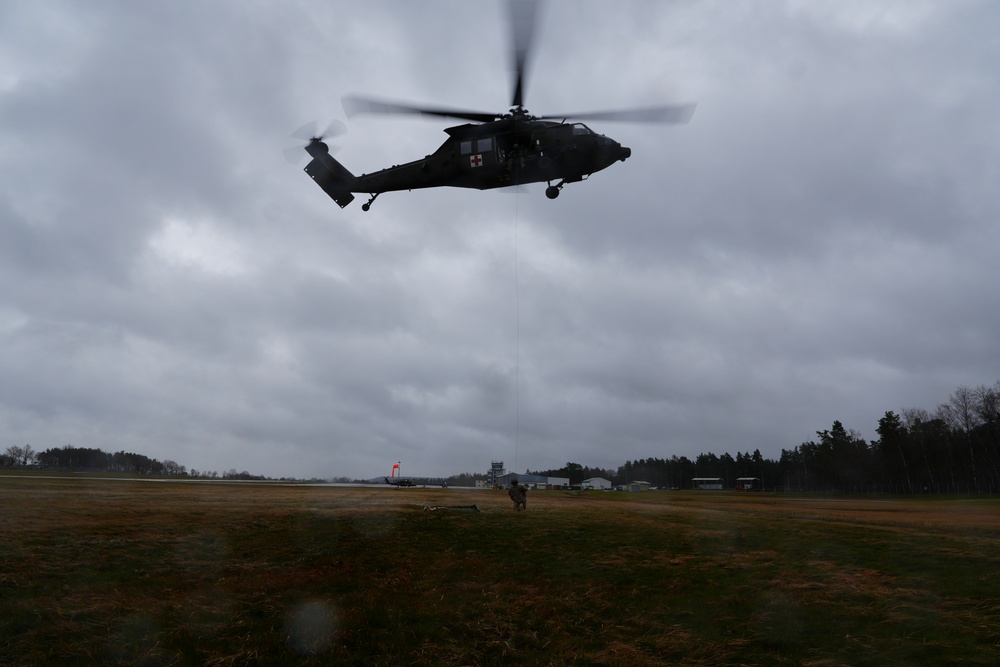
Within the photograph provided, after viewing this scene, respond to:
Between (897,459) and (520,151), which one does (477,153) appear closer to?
(520,151)

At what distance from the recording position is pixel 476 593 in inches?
618

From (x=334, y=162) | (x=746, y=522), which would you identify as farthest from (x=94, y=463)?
(x=746, y=522)

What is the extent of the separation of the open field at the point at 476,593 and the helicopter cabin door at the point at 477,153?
1396 cm

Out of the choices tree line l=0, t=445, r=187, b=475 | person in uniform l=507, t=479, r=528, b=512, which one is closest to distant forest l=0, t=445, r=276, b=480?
tree line l=0, t=445, r=187, b=475

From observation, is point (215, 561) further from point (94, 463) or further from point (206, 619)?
point (94, 463)

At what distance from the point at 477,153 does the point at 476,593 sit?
1552 cm

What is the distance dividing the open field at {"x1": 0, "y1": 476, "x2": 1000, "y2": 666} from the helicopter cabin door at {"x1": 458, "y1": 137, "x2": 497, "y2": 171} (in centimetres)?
1396

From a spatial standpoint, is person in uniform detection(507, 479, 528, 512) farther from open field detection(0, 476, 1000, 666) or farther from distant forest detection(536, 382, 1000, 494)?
distant forest detection(536, 382, 1000, 494)

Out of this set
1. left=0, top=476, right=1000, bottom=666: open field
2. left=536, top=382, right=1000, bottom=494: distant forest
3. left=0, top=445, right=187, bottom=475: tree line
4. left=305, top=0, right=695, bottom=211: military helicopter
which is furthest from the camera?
left=0, top=445, right=187, bottom=475: tree line

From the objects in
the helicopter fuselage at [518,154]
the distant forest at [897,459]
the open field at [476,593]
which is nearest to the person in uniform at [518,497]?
the open field at [476,593]

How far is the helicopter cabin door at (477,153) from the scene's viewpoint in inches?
896

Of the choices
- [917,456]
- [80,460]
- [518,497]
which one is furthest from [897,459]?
[80,460]

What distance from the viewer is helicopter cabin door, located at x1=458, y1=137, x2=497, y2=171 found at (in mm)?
22750

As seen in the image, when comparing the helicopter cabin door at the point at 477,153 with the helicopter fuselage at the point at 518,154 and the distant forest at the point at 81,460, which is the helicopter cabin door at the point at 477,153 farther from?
the distant forest at the point at 81,460
